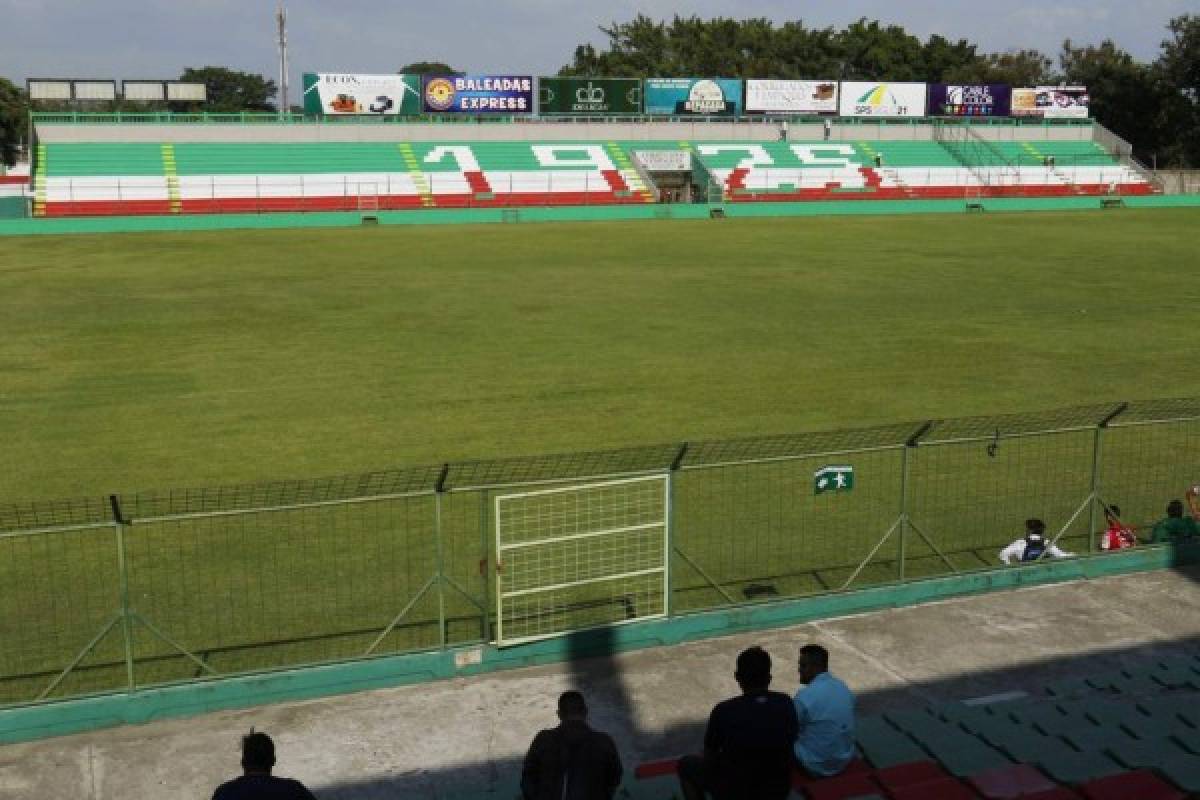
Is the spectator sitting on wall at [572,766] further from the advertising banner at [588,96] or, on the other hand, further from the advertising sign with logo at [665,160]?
the advertising banner at [588,96]

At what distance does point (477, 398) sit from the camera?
2123 cm

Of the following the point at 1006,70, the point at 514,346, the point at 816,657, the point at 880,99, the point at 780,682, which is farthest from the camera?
the point at 1006,70

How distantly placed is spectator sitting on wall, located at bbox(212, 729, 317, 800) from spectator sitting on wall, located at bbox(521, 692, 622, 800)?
49.1 inches

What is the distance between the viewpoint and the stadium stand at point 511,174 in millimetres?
61875

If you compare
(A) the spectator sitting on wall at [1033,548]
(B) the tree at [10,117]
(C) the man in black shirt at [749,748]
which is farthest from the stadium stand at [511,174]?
(C) the man in black shirt at [749,748]

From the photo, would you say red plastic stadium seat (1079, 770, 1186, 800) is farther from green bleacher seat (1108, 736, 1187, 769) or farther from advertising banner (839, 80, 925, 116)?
advertising banner (839, 80, 925, 116)

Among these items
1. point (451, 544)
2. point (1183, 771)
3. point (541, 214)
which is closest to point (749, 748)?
point (1183, 771)

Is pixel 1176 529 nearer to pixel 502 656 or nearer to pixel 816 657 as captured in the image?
pixel 816 657

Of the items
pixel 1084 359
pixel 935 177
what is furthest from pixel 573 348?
pixel 935 177

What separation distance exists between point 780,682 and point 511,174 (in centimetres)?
6211

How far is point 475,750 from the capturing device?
8859 millimetres

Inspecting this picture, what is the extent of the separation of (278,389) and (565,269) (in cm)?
1784

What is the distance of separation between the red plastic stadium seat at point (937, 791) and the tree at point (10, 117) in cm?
7881

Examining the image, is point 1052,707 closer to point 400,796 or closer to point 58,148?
point 400,796
